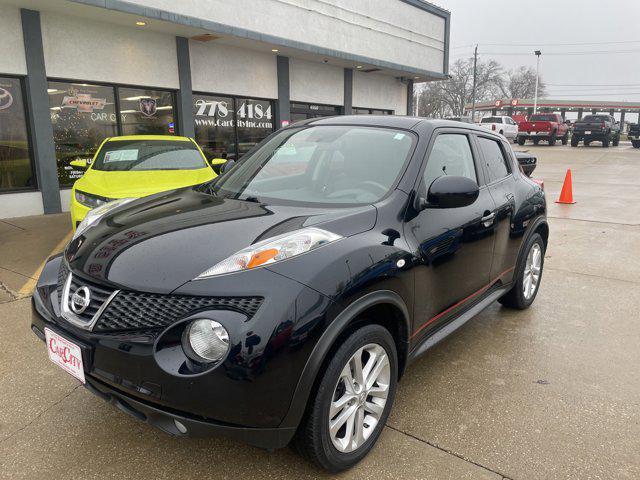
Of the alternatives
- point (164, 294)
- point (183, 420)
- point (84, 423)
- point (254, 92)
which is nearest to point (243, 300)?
point (164, 294)

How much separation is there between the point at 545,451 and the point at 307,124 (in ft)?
8.31

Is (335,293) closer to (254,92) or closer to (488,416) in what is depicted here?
(488,416)

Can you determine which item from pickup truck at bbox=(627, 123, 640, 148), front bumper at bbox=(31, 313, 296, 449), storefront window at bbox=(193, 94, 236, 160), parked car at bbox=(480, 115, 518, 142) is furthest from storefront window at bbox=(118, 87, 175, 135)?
pickup truck at bbox=(627, 123, 640, 148)

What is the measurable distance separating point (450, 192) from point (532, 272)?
91.0 inches

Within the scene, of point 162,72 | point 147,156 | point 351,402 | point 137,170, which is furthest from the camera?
point 162,72

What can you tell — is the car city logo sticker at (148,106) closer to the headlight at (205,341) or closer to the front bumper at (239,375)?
the front bumper at (239,375)

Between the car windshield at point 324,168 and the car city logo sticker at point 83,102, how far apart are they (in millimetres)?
8125

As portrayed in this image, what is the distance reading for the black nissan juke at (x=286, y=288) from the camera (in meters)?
1.88

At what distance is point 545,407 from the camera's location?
2895 millimetres

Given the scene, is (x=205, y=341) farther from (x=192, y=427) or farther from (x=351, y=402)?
(x=351, y=402)

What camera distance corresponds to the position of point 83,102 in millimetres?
10086

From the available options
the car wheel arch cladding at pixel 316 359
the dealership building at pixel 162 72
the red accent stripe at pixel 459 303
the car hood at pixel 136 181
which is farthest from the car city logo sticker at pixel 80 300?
the dealership building at pixel 162 72

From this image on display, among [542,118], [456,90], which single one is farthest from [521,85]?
[542,118]

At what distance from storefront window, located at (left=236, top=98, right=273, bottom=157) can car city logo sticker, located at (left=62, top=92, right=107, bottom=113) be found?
3.86 meters
